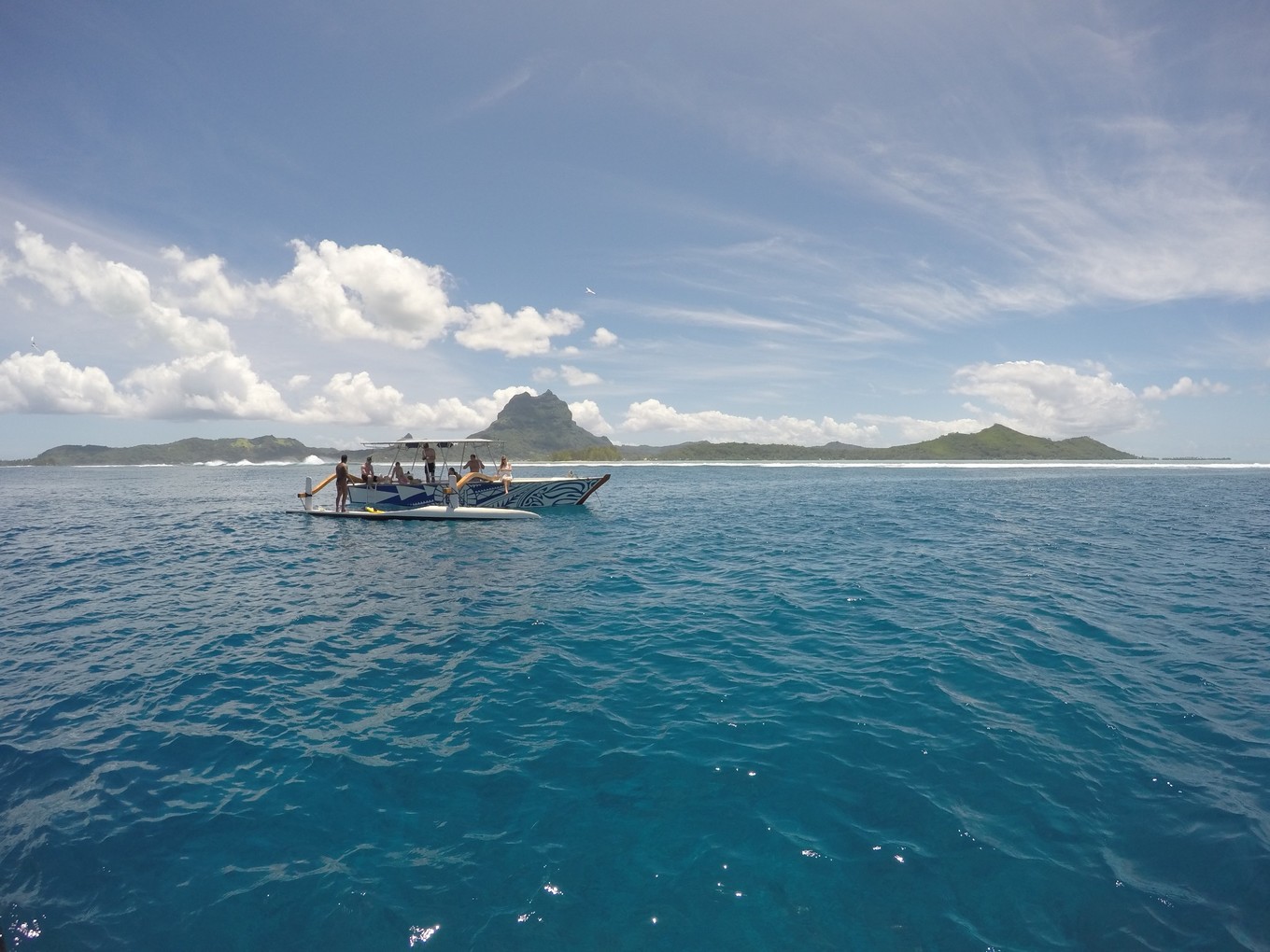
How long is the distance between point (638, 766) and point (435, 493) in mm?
28716

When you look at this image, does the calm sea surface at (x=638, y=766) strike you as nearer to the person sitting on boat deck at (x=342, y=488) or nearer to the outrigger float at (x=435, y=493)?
the outrigger float at (x=435, y=493)

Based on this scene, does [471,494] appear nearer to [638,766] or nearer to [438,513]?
[438,513]

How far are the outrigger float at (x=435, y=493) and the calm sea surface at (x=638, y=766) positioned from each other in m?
15.5

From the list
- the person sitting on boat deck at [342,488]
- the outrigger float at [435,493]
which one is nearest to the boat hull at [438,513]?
the outrigger float at [435,493]

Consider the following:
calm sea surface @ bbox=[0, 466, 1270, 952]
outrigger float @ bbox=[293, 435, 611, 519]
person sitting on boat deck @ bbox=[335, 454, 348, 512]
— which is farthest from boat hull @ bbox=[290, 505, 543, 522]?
calm sea surface @ bbox=[0, 466, 1270, 952]

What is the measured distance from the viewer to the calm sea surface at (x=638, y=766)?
498cm

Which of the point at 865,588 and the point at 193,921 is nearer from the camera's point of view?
the point at 193,921

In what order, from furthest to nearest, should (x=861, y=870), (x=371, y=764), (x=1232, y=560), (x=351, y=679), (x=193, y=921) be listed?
(x=1232, y=560), (x=351, y=679), (x=371, y=764), (x=861, y=870), (x=193, y=921)

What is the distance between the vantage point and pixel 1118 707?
342 inches

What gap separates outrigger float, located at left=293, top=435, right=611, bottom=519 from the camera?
106 feet

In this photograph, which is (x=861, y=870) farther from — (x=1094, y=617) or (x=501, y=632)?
(x=1094, y=617)

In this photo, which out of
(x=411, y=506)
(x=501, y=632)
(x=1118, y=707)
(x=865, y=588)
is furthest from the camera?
(x=411, y=506)

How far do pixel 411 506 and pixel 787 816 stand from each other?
31174 millimetres

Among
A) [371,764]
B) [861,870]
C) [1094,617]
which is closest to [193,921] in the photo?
[371,764]
